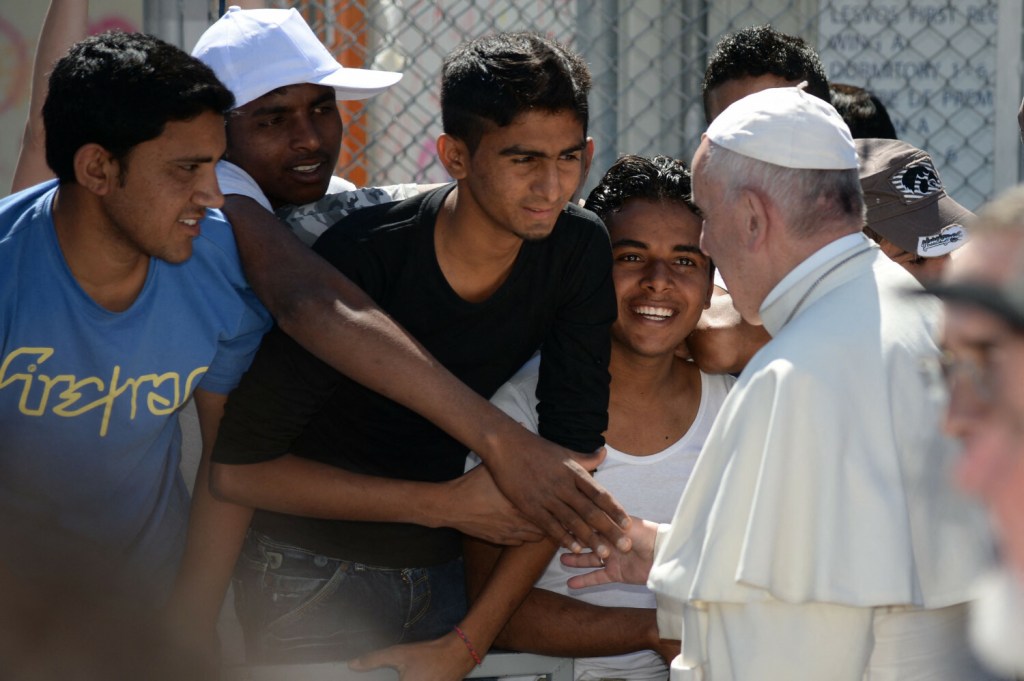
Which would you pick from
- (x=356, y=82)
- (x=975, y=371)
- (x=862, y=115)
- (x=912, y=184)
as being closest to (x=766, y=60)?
(x=862, y=115)

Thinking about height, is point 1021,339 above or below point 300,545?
above

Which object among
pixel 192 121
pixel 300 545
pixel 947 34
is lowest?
pixel 300 545

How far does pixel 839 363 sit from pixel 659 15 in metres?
3.27

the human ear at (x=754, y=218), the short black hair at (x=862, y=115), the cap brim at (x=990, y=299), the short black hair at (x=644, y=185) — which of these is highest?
the cap brim at (x=990, y=299)

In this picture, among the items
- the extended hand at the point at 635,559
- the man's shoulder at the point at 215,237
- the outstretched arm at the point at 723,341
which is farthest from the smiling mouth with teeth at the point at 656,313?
→ the man's shoulder at the point at 215,237

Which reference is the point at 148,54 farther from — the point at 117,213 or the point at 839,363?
the point at 839,363

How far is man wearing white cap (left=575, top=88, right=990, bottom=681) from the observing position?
1913 millimetres

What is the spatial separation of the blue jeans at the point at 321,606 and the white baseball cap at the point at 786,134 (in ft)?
4.04

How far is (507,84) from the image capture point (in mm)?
2527

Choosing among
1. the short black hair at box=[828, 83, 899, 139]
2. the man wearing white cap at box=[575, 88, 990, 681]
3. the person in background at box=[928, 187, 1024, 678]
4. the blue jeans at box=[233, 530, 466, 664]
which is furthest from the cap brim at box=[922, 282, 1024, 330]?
Answer: the short black hair at box=[828, 83, 899, 139]

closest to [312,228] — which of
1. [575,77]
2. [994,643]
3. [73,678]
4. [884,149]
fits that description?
[575,77]

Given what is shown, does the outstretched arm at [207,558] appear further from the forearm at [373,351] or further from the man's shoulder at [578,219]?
the man's shoulder at [578,219]

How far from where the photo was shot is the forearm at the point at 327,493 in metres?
2.63

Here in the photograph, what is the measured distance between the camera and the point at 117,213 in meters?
2.47
